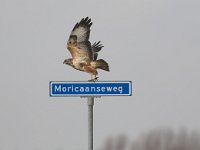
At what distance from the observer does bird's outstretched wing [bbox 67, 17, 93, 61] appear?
10281 mm

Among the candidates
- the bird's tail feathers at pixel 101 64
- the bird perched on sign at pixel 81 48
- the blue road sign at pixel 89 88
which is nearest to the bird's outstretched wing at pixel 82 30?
the bird perched on sign at pixel 81 48

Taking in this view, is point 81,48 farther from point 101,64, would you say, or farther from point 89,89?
point 89,89

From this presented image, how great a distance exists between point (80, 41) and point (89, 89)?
1715mm

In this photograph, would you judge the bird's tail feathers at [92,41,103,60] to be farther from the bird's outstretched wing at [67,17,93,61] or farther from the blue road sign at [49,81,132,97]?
the blue road sign at [49,81,132,97]

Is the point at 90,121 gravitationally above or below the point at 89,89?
below

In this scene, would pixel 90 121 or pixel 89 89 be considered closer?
pixel 89 89

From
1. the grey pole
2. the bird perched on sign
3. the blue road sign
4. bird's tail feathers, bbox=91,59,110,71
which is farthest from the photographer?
the bird perched on sign

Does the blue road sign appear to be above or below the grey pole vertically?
above

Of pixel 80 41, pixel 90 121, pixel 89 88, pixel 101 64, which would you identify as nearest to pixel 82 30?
pixel 80 41

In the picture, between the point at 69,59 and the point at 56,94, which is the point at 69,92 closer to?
the point at 56,94

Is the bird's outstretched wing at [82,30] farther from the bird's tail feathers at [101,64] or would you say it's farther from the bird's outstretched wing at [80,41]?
the bird's tail feathers at [101,64]

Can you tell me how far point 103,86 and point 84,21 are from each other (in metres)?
2.14

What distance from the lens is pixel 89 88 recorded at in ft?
30.1

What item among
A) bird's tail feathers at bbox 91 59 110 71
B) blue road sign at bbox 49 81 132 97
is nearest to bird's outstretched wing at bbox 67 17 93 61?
bird's tail feathers at bbox 91 59 110 71
